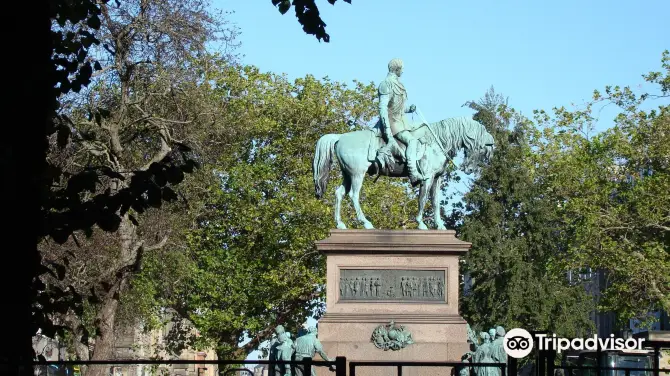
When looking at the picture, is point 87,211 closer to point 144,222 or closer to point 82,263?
point 82,263

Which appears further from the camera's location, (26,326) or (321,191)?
(321,191)

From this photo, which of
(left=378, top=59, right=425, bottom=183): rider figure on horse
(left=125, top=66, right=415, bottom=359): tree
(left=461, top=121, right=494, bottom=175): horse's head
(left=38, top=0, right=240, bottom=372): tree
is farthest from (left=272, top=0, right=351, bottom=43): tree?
(left=125, top=66, right=415, bottom=359): tree

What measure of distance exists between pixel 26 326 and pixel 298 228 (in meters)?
38.6

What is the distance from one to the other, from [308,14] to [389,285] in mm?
12360

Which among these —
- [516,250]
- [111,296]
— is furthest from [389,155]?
[516,250]

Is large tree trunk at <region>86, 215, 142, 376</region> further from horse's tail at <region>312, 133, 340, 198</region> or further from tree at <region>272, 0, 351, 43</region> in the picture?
tree at <region>272, 0, 351, 43</region>

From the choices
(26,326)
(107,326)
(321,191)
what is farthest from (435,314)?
(26,326)

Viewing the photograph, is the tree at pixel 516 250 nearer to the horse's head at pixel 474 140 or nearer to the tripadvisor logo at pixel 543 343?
the horse's head at pixel 474 140

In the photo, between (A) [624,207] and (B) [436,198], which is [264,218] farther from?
(B) [436,198]

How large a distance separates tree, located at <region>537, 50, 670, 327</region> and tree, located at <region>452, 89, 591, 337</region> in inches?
101

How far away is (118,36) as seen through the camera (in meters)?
35.4

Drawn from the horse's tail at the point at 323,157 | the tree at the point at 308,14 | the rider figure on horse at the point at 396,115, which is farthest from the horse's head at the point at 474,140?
the tree at the point at 308,14

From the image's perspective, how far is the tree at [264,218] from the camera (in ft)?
157

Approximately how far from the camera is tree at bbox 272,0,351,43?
1298 centimetres
